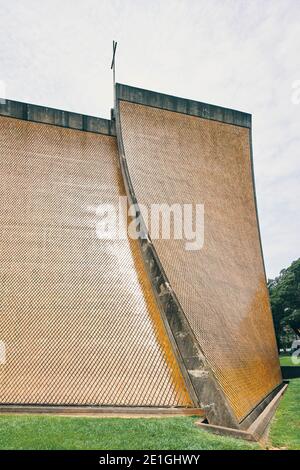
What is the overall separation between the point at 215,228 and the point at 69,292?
588 cm

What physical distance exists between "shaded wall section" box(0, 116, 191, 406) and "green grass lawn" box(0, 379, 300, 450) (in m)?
0.81

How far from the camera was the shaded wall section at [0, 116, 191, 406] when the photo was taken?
764cm

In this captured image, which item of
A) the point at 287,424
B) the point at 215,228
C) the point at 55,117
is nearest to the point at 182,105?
the point at 55,117

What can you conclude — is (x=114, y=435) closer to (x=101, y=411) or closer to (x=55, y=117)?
(x=101, y=411)

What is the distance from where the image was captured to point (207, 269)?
11.5 meters

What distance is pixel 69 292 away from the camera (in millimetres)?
9500

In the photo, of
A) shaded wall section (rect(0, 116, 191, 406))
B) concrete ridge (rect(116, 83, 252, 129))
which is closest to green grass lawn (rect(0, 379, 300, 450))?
shaded wall section (rect(0, 116, 191, 406))

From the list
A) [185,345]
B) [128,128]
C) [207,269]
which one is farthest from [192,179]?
[185,345]

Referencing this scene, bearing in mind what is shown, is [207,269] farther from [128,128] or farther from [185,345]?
[128,128]

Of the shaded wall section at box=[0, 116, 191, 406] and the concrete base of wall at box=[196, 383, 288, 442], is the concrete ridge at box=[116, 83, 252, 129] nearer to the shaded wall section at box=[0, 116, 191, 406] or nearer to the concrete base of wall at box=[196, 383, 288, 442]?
the shaded wall section at box=[0, 116, 191, 406]

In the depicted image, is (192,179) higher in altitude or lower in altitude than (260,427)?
higher

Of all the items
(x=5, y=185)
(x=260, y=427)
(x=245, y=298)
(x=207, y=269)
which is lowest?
(x=260, y=427)
